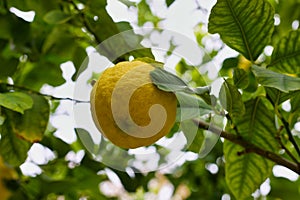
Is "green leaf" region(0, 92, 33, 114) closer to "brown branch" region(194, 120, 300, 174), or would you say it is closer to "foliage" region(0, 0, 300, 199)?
"foliage" region(0, 0, 300, 199)

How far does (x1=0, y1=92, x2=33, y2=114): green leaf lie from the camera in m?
0.72

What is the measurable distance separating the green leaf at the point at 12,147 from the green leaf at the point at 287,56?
44cm

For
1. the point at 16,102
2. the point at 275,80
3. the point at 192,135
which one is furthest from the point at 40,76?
the point at 275,80

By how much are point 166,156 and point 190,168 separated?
0.58m

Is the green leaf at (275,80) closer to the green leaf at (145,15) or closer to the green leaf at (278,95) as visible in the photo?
the green leaf at (278,95)

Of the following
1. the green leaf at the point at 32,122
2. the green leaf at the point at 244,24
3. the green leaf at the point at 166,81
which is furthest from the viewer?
the green leaf at the point at 32,122

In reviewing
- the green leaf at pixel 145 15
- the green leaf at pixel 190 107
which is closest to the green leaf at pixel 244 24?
the green leaf at pixel 190 107

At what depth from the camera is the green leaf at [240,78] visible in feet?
2.26

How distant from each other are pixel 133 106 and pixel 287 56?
0.87ft

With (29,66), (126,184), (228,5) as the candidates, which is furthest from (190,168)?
(228,5)

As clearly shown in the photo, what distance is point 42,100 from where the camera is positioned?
2.97ft

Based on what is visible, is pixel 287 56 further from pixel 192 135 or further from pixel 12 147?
pixel 12 147

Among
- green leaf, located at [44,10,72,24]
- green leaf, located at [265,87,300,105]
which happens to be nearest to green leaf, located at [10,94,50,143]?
green leaf, located at [44,10,72,24]

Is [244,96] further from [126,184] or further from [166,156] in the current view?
[126,184]
